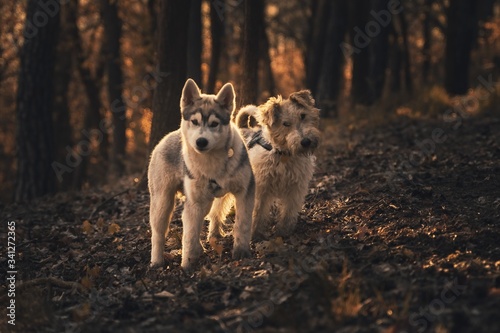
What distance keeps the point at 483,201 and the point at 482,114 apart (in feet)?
26.1

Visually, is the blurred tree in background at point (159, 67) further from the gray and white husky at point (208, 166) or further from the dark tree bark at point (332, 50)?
the gray and white husky at point (208, 166)

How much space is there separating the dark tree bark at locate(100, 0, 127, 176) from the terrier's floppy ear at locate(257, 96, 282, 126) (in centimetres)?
1216

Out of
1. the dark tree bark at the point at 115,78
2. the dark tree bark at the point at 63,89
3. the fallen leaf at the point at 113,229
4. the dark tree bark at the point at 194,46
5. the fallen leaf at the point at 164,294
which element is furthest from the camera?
the dark tree bark at the point at 63,89

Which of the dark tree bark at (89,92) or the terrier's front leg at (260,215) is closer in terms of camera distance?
the terrier's front leg at (260,215)

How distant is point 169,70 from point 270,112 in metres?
4.36

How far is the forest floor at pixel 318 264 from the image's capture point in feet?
19.4

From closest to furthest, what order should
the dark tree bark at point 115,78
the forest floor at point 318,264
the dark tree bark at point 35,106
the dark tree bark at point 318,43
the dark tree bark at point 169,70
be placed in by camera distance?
the forest floor at point 318,264 < the dark tree bark at point 169,70 < the dark tree bark at point 35,106 < the dark tree bark at point 115,78 < the dark tree bark at point 318,43

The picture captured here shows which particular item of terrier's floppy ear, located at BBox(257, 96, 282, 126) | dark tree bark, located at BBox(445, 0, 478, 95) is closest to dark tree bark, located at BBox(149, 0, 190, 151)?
terrier's floppy ear, located at BBox(257, 96, 282, 126)

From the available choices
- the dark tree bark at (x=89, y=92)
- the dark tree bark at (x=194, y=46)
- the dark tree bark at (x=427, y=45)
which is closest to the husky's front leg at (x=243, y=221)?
the dark tree bark at (x=194, y=46)

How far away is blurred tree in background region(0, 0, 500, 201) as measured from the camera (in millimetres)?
13344

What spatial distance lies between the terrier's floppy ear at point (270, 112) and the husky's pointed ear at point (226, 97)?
1.19 meters

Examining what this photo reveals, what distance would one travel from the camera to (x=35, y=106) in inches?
611

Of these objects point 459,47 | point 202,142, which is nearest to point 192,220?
point 202,142

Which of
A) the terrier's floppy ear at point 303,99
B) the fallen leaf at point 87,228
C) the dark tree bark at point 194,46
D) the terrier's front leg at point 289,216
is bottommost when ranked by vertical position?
the fallen leaf at point 87,228
